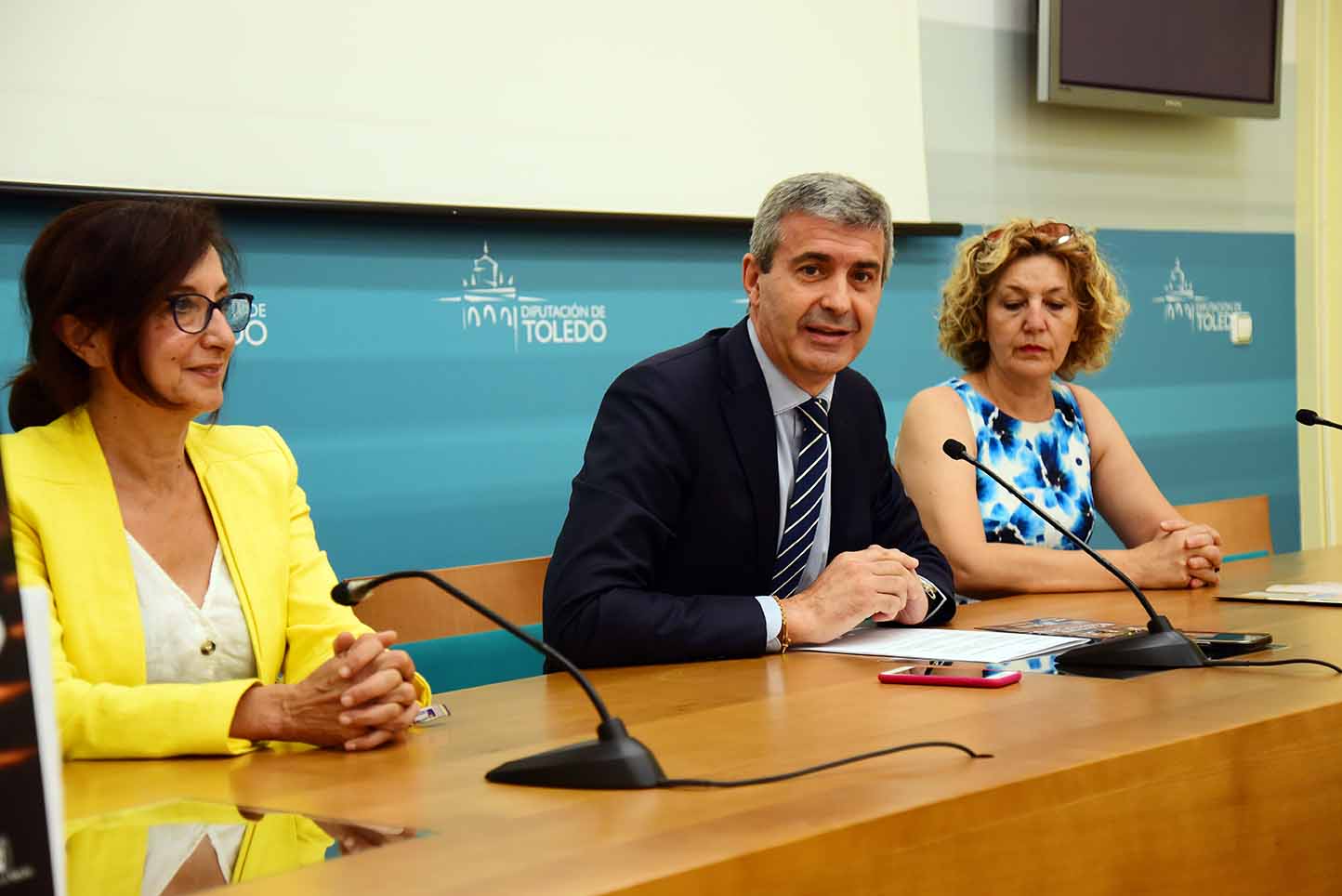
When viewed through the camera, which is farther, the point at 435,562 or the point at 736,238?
the point at 736,238

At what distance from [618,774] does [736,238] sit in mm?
2499

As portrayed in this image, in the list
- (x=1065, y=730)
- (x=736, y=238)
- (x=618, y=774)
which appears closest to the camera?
(x=618, y=774)

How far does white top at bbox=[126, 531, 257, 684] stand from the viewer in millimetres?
1818

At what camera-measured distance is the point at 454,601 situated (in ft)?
7.25

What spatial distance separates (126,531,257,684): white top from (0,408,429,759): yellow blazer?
2 cm

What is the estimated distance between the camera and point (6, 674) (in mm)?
769

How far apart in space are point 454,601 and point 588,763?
0.98 m

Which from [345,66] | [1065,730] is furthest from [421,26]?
[1065,730]

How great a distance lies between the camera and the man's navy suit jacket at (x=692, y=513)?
77.1 inches

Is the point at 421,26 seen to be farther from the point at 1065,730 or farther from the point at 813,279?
the point at 1065,730

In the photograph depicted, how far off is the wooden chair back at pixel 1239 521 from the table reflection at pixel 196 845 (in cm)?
235

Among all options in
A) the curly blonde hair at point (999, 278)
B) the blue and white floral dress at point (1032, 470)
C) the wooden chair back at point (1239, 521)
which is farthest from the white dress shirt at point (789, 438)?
the wooden chair back at point (1239, 521)

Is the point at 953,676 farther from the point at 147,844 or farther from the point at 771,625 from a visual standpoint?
the point at 147,844

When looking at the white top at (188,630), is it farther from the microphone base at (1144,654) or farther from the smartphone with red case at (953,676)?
the microphone base at (1144,654)
